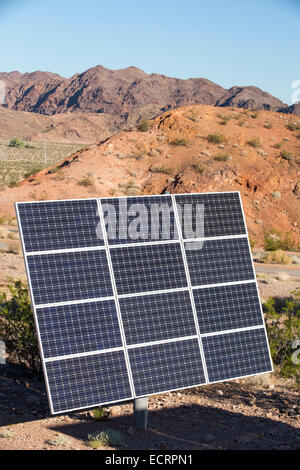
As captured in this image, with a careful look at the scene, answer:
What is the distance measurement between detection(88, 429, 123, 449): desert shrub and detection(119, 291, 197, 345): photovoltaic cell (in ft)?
5.85

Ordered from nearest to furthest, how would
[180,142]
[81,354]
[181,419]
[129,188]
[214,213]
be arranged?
[81,354] < [181,419] < [214,213] < [129,188] < [180,142]

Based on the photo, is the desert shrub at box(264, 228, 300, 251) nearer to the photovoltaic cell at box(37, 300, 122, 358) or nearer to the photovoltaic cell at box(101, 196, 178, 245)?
the photovoltaic cell at box(101, 196, 178, 245)

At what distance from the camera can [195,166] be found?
57.7 m

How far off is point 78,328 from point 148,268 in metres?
1.91

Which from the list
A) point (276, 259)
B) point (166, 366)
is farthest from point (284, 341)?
point (276, 259)

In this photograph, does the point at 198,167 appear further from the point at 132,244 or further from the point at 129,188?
the point at 132,244

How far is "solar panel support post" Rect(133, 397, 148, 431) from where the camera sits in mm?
9766

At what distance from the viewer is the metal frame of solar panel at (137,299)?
9.19 m

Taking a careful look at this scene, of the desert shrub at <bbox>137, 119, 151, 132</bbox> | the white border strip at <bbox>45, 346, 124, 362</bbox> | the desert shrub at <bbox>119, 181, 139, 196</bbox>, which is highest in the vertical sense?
the desert shrub at <bbox>137, 119, 151, 132</bbox>

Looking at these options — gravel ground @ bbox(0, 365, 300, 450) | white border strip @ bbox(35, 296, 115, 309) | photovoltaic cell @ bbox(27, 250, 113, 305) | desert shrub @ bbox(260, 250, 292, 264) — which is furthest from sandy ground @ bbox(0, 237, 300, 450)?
Answer: desert shrub @ bbox(260, 250, 292, 264)

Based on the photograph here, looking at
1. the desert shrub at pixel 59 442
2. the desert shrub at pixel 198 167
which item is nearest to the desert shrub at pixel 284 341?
the desert shrub at pixel 59 442

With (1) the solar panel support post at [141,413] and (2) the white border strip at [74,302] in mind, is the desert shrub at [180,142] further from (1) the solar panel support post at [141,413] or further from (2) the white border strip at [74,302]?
(1) the solar panel support post at [141,413]

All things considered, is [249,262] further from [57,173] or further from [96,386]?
[57,173]
